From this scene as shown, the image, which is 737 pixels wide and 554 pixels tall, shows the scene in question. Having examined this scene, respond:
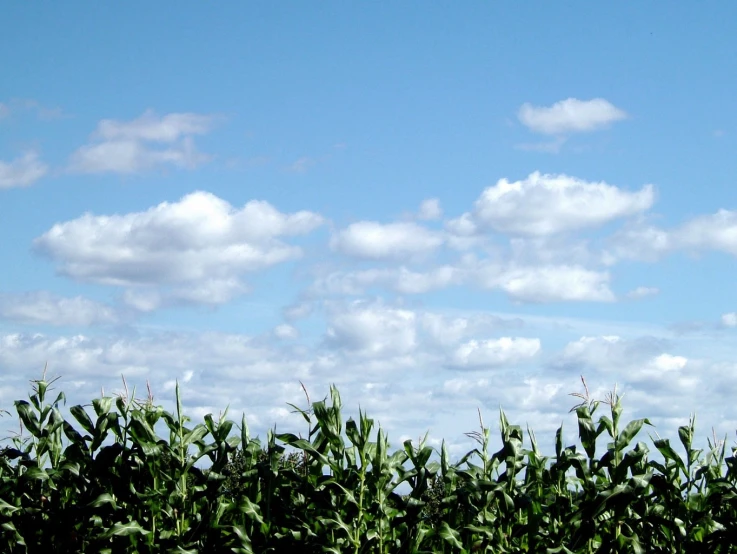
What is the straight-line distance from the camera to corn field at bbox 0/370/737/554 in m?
7.07

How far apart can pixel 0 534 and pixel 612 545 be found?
5306 mm

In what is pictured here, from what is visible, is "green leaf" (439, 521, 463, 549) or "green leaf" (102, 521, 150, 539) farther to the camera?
"green leaf" (102, 521, 150, 539)

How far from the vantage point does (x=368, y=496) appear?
733 centimetres

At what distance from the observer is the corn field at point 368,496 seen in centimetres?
707

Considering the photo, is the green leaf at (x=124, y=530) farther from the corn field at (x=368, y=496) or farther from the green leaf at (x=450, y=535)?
the green leaf at (x=450, y=535)

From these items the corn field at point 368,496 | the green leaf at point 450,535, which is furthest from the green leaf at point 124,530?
the green leaf at point 450,535

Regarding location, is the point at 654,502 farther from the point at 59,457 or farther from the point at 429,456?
the point at 59,457

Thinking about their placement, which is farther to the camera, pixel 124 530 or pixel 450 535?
pixel 124 530

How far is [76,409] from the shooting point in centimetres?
795

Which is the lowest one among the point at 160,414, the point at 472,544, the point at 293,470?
the point at 472,544

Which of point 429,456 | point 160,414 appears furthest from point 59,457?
point 429,456

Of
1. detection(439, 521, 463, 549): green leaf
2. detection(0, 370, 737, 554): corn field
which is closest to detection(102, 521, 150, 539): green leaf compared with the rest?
detection(0, 370, 737, 554): corn field

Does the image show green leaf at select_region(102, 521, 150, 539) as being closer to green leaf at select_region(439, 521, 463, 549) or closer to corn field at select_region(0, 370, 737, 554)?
corn field at select_region(0, 370, 737, 554)

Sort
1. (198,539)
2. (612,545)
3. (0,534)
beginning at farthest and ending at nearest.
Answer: (0,534), (198,539), (612,545)
